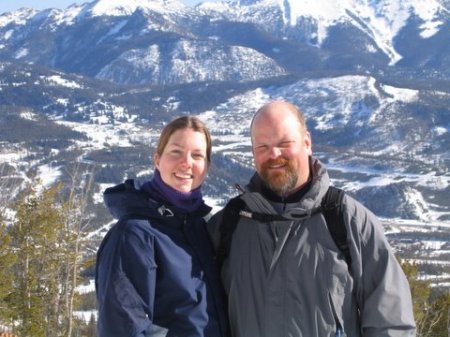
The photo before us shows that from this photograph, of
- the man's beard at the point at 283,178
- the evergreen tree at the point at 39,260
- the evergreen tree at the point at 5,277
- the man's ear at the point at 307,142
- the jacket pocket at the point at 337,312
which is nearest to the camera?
the jacket pocket at the point at 337,312

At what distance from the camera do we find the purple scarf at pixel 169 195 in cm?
588

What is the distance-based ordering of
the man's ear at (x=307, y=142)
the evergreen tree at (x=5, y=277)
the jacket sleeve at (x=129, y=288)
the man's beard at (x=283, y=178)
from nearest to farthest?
the jacket sleeve at (x=129, y=288) → the man's beard at (x=283, y=178) → the man's ear at (x=307, y=142) → the evergreen tree at (x=5, y=277)

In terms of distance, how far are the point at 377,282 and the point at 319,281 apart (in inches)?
17.2

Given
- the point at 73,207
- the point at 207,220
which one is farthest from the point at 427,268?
the point at 207,220

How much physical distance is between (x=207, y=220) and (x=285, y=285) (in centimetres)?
98

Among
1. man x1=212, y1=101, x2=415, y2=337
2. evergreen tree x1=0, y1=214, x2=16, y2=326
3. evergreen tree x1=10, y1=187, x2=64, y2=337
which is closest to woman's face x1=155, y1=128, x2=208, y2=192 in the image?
man x1=212, y1=101, x2=415, y2=337

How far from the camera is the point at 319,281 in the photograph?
225 inches

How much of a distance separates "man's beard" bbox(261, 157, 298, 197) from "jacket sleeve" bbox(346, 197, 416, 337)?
474 mm

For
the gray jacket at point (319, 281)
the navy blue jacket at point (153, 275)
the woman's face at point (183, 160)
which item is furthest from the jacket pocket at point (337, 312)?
the woman's face at point (183, 160)

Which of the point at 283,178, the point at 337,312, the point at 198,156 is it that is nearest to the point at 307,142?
the point at 283,178

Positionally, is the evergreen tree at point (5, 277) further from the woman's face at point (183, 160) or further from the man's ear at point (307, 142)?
the man's ear at point (307, 142)

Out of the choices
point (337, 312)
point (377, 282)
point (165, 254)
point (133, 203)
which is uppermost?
point (133, 203)

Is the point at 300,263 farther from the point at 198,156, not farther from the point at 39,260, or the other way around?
the point at 39,260

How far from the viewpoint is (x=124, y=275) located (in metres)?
5.45
